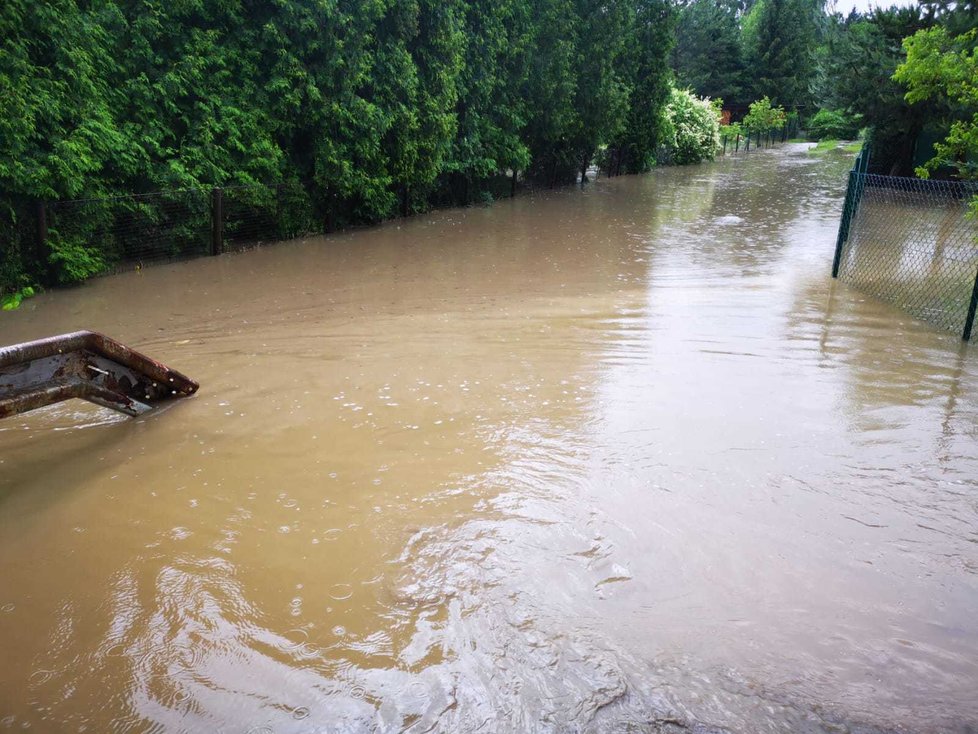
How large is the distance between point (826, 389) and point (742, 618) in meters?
3.76

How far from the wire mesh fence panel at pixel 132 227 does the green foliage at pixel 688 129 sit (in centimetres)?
2584

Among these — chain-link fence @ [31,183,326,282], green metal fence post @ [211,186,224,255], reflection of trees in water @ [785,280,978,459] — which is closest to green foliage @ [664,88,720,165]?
chain-link fence @ [31,183,326,282]

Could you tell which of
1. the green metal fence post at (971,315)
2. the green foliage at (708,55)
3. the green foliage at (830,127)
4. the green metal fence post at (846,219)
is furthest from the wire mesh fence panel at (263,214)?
the green foliage at (708,55)

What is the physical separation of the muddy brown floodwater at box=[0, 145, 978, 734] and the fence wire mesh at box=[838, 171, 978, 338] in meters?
1.78

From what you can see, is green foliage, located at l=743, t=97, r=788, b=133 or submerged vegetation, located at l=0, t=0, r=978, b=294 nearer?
submerged vegetation, located at l=0, t=0, r=978, b=294

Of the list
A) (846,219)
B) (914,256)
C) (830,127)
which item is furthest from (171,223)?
(830,127)

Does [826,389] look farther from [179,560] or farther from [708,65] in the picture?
[708,65]

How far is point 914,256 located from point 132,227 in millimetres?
12873

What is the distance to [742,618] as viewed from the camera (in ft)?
12.3

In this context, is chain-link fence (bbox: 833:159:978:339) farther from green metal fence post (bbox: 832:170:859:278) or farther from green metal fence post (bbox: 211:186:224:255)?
green metal fence post (bbox: 211:186:224:255)

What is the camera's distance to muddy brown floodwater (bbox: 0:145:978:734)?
10.7 ft

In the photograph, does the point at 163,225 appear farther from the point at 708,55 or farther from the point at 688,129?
the point at 708,55

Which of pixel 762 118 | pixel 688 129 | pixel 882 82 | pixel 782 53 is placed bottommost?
pixel 688 129

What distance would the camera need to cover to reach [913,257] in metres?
13.7
